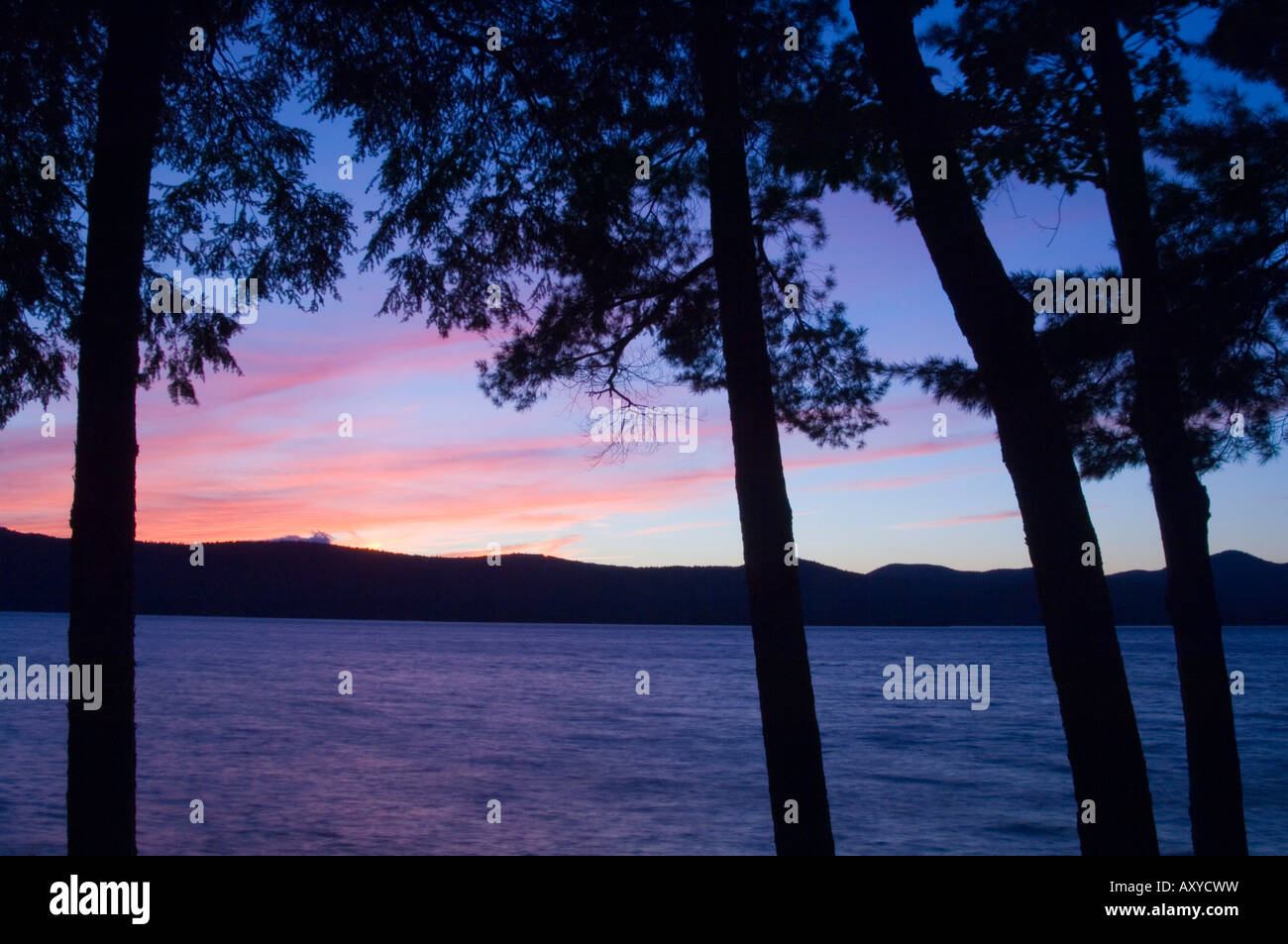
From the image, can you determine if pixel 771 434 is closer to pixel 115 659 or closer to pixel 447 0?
pixel 115 659

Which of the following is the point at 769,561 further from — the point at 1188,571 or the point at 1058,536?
the point at 1188,571

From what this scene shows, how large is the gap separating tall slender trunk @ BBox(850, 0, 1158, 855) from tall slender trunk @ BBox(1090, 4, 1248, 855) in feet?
7.72

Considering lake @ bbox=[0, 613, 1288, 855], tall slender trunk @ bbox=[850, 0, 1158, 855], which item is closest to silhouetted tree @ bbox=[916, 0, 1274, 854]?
tall slender trunk @ bbox=[850, 0, 1158, 855]

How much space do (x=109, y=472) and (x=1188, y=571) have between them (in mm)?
6781

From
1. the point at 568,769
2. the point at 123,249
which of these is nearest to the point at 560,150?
the point at 123,249

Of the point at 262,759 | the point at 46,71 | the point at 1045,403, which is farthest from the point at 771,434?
the point at 262,759

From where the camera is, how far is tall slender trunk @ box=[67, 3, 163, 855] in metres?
4.79

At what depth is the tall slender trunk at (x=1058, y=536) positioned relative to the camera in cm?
439

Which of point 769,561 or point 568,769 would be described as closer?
point 769,561

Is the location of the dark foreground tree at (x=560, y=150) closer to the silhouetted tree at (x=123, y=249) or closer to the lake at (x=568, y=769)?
the silhouetted tree at (x=123, y=249)

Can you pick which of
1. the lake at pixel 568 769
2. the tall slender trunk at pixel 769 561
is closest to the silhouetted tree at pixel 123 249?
the tall slender trunk at pixel 769 561

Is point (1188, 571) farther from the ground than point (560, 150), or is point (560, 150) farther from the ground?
point (560, 150)

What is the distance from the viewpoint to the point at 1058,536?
4.41 m

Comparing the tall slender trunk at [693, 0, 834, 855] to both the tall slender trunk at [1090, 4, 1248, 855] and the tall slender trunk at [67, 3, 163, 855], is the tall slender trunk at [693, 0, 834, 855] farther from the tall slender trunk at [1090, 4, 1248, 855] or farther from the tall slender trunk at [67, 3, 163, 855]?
the tall slender trunk at [67, 3, 163, 855]
